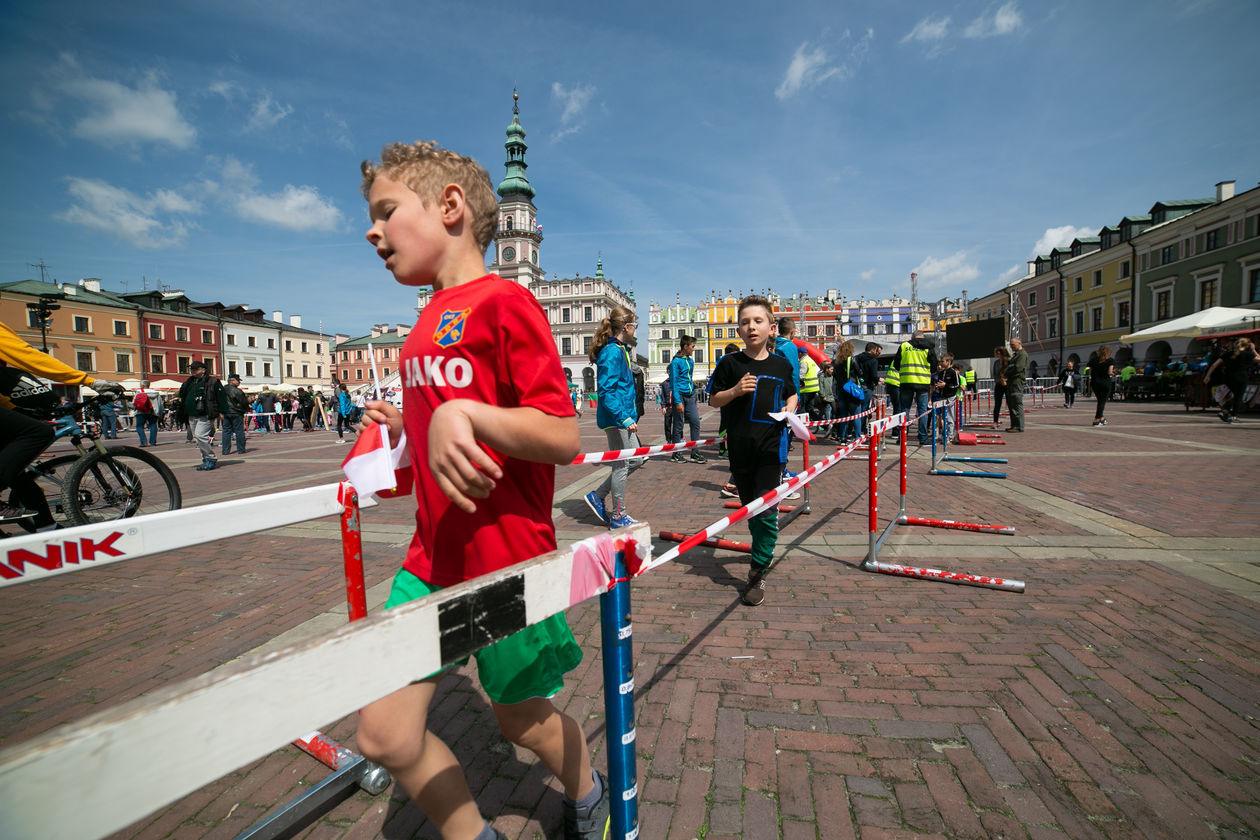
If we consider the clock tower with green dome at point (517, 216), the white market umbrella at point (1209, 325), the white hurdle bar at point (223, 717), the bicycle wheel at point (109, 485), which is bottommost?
the bicycle wheel at point (109, 485)

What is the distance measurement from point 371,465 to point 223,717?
3.29 ft

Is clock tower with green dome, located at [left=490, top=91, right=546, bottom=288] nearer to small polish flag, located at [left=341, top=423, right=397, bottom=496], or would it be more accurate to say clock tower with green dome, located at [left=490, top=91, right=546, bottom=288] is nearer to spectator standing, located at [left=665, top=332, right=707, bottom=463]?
spectator standing, located at [left=665, top=332, right=707, bottom=463]

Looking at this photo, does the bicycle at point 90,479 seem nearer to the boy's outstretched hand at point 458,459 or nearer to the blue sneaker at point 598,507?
the blue sneaker at point 598,507

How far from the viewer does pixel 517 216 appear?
76.1 metres

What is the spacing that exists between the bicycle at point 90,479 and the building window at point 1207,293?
159 feet

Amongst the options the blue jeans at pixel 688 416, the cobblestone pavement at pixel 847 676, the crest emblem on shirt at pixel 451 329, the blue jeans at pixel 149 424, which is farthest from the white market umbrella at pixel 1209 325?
the blue jeans at pixel 149 424

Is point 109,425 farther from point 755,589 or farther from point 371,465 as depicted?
point 371,465

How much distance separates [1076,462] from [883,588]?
20.4ft

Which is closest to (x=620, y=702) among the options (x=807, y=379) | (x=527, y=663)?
(x=527, y=663)

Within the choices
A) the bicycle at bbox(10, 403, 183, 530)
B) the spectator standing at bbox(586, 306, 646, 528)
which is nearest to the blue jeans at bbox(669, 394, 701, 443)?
the spectator standing at bbox(586, 306, 646, 528)

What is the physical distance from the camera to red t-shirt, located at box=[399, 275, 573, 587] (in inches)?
51.4

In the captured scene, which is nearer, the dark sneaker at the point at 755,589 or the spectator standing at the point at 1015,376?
the dark sneaker at the point at 755,589

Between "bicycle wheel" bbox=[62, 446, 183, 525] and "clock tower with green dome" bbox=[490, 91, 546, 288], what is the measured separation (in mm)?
72378

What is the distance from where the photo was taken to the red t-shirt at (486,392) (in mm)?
1307
